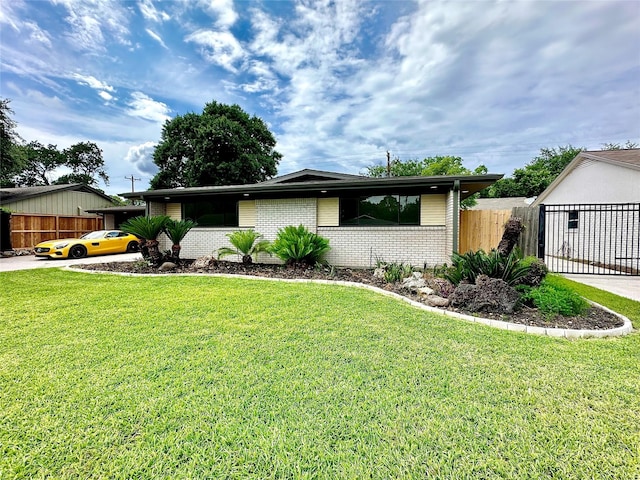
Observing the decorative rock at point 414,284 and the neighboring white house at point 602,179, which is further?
the neighboring white house at point 602,179

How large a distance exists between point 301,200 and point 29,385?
768cm

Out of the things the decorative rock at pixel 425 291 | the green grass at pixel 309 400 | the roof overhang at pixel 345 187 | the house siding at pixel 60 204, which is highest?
the house siding at pixel 60 204

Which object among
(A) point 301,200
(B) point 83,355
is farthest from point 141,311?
(A) point 301,200

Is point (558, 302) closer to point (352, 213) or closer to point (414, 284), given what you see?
point (414, 284)

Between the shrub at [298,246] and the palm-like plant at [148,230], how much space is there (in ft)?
12.3

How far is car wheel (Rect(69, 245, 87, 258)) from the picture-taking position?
11502 mm

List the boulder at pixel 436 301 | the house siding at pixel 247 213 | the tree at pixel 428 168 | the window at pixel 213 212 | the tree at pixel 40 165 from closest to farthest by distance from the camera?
the boulder at pixel 436 301 → the house siding at pixel 247 213 → the window at pixel 213 212 → the tree at pixel 428 168 → the tree at pixel 40 165

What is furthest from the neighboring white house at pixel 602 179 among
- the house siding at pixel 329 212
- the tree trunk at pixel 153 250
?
the tree trunk at pixel 153 250

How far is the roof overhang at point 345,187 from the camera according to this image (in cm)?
755

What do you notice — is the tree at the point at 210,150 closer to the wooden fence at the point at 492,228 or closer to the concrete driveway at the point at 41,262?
the concrete driveway at the point at 41,262

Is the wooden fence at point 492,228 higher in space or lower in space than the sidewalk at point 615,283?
higher

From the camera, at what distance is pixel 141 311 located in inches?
174

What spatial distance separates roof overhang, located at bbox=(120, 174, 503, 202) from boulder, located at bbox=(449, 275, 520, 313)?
144 inches

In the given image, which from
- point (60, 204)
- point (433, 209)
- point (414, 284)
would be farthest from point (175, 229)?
point (60, 204)
